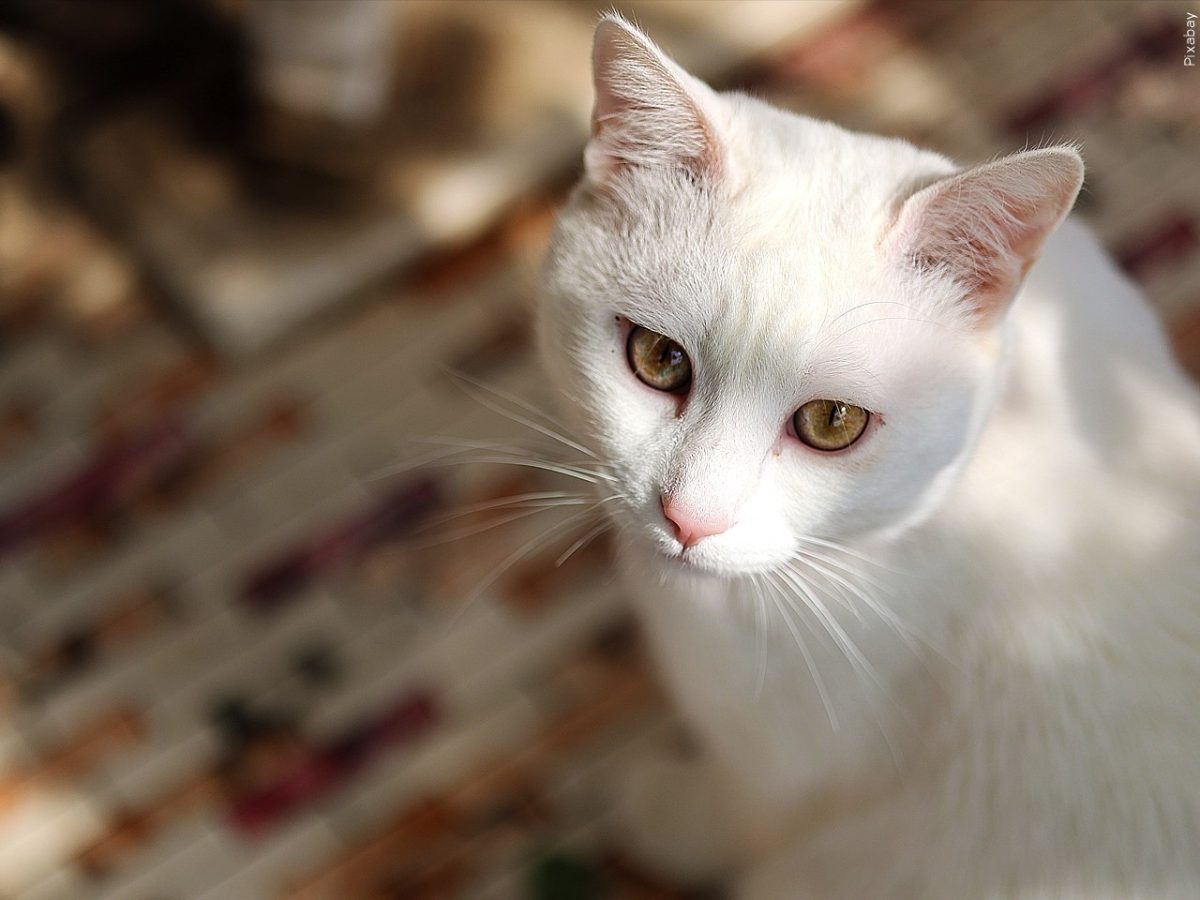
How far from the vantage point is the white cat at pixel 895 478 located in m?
0.82

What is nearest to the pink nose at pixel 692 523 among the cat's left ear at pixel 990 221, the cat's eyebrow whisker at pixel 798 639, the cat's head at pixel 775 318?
the cat's head at pixel 775 318

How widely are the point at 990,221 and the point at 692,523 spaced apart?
296 mm

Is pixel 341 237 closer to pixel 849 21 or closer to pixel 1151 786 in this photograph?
pixel 849 21

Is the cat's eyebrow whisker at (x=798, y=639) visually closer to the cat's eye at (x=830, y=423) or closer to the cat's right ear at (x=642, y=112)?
the cat's eye at (x=830, y=423)

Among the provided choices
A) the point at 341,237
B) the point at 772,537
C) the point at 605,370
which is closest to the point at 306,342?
the point at 341,237

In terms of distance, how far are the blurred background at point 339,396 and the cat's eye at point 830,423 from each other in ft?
1.74

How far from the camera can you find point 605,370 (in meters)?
0.89

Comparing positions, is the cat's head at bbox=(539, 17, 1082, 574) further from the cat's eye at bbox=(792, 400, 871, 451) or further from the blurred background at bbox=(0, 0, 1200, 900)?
the blurred background at bbox=(0, 0, 1200, 900)

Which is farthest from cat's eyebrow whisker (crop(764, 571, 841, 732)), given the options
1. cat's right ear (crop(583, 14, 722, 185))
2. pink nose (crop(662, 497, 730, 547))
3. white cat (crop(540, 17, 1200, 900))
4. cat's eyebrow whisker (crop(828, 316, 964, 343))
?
cat's right ear (crop(583, 14, 722, 185))

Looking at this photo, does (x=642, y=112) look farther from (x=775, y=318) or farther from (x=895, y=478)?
(x=895, y=478)

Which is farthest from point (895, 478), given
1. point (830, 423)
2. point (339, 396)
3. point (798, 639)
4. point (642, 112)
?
point (339, 396)

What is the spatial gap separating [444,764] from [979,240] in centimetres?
97

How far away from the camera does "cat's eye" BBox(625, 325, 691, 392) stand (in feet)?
2.85

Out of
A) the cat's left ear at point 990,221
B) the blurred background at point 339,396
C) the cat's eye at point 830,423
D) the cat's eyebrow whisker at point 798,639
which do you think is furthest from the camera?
the blurred background at point 339,396
